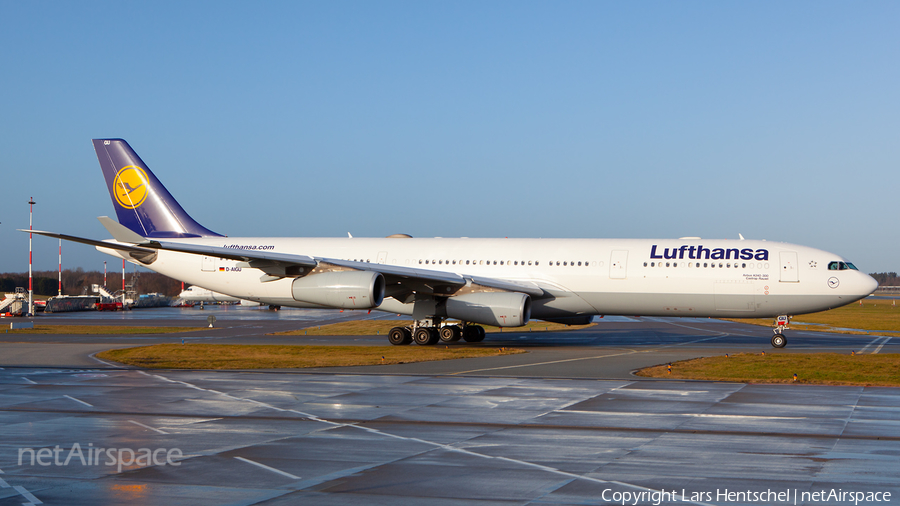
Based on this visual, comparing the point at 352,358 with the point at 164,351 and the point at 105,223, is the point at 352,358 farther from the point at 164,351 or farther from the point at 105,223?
the point at 105,223

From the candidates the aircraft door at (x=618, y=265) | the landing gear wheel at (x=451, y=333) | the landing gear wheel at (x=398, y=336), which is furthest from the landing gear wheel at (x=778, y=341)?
the landing gear wheel at (x=398, y=336)

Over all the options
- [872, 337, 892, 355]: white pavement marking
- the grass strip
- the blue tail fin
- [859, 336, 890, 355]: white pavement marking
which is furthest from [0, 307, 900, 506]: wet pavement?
the blue tail fin

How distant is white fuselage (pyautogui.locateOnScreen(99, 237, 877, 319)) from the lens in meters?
26.7

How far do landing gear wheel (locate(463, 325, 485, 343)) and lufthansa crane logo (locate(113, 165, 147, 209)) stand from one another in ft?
50.0

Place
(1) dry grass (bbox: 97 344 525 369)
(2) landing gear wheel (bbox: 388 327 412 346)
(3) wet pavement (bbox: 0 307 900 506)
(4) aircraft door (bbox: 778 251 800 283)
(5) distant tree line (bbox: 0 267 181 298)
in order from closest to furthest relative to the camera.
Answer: (3) wet pavement (bbox: 0 307 900 506) < (1) dry grass (bbox: 97 344 525 369) < (4) aircraft door (bbox: 778 251 800 283) < (2) landing gear wheel (bbox: 388 327 412 346) < (5) distant tree line (bbox: 0 267 181 298)

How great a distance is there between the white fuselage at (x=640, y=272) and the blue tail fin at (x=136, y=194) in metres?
4.57

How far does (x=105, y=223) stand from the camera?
26.4 metres

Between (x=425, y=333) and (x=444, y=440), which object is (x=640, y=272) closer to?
(x=425, y=333)

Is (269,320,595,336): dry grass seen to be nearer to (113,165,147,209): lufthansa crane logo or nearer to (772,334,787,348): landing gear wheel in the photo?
(113,165,147,209): lufthansa crane logo

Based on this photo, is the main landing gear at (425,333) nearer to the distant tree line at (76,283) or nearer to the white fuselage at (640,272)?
the white fuselage at (640,272)

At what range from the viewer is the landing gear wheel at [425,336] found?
28.3m

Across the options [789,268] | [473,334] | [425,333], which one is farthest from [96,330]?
[789,268]

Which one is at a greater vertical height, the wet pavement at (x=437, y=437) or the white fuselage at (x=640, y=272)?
the white fuselage at (x=640, y=272)

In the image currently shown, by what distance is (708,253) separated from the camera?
2759 cm
